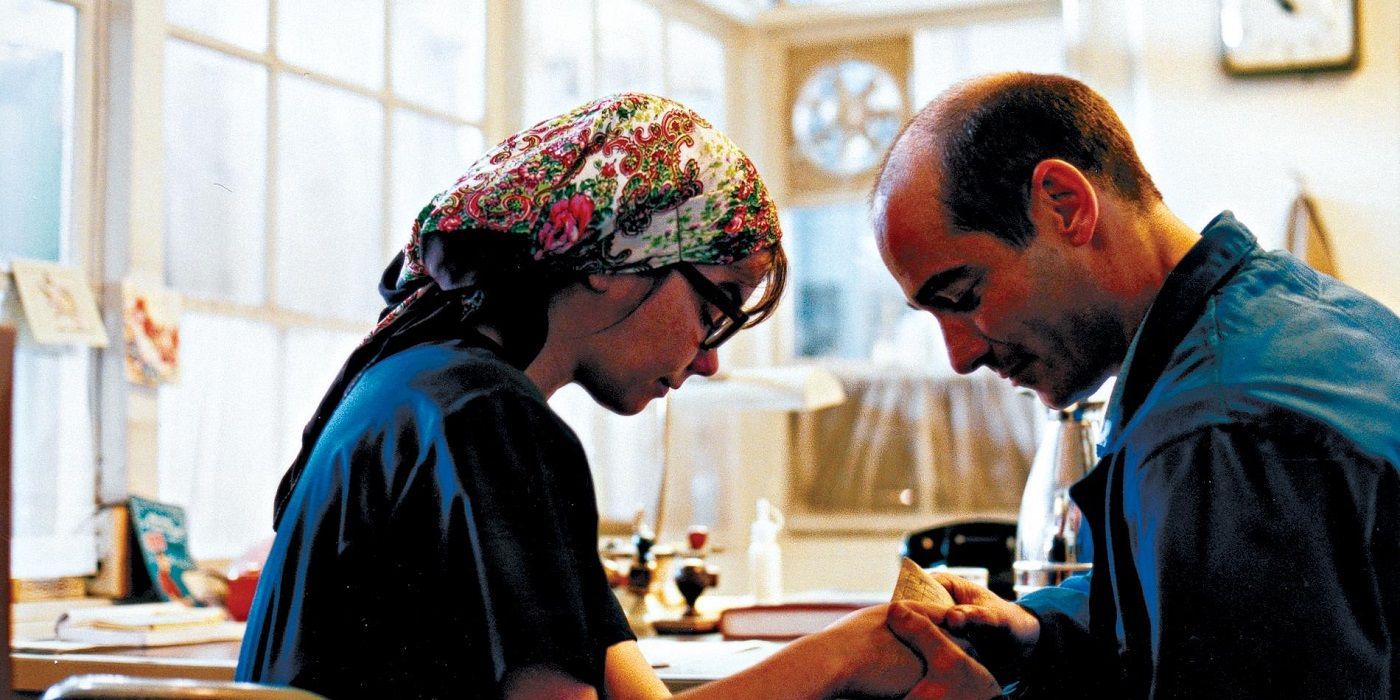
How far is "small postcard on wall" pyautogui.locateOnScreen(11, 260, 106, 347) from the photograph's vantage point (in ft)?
8.96

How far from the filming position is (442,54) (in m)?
4.09

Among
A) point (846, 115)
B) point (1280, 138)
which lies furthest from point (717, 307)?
point (846, 115)

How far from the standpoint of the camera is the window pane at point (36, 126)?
9.15 feet

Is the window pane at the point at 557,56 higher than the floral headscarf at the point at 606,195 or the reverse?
higher

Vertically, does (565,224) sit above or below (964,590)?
above

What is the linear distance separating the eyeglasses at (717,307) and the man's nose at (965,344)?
23 centimetres

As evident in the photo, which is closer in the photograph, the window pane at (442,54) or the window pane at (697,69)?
the window pane at (442,54)

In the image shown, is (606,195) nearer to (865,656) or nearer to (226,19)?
(865,656)

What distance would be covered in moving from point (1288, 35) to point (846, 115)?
1.54m

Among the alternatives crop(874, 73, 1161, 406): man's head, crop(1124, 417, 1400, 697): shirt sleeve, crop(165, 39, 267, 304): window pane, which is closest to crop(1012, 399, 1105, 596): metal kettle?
crop(874, 73, 1161, 406): man's head

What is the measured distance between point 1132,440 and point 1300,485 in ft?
0.47

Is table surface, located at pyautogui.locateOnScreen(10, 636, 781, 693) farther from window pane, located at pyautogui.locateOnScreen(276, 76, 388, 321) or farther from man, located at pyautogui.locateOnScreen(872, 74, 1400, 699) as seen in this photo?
window pane, located at pyautogui.locateOnScreen(276, 76, 388, 321)

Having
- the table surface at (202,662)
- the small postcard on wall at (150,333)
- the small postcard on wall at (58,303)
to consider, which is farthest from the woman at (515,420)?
the small postcard on wall at (150,333)

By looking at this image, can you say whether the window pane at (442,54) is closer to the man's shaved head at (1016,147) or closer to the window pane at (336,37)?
the window pane at (336,37)
